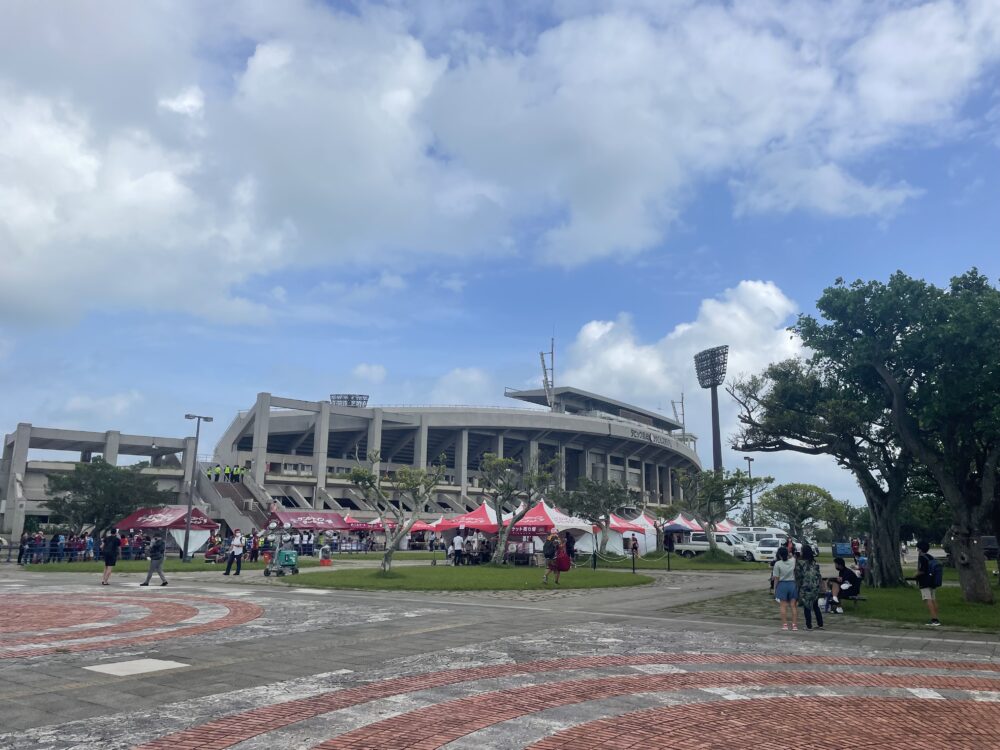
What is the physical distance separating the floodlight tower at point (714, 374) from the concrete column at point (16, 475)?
75762mm

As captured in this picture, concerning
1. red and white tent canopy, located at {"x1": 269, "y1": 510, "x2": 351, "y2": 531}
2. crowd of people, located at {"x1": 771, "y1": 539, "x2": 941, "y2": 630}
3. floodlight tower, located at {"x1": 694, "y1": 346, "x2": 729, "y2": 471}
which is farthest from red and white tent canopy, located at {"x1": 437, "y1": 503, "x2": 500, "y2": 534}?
floodlight tower, located at {"x1": 694, "y1": 346, "x2": 729, "y2": 471}

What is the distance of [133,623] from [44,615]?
233 centimetres

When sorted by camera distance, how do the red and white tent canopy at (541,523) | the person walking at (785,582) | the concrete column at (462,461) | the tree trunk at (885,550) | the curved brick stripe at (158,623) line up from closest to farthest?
the curved brick stripe at (158,623)
the person walking at (785,582)
the tree trunk at (885,550)
the red and white tent canopy at (541,523)
the concrete column at (462,461)

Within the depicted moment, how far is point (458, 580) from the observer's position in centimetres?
2333

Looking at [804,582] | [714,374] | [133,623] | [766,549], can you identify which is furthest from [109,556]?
[714,374]

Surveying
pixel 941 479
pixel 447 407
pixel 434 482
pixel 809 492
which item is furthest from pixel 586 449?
pixel 941 479

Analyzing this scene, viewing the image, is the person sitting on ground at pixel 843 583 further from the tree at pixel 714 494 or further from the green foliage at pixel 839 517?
the green foliage at pixel 839 517

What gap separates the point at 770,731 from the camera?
251 inches

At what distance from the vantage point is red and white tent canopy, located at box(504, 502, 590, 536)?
34.3 metres

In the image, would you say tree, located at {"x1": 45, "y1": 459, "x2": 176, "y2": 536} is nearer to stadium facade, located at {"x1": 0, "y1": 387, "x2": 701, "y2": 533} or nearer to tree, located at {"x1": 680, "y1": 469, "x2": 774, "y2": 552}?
stadium facade, located at {"x1": 0, "y1": 387, "x2": 701, "y2": 533}

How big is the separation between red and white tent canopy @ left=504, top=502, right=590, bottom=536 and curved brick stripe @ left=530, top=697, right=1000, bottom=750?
2628cm

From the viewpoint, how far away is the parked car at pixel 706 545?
45316 mm

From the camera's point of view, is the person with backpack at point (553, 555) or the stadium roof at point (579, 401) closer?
the person with backpack at point (553, 555)

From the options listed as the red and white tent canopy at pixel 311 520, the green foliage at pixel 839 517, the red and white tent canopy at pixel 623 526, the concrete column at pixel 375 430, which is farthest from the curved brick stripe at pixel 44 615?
the green foliage at pixel 839 517
